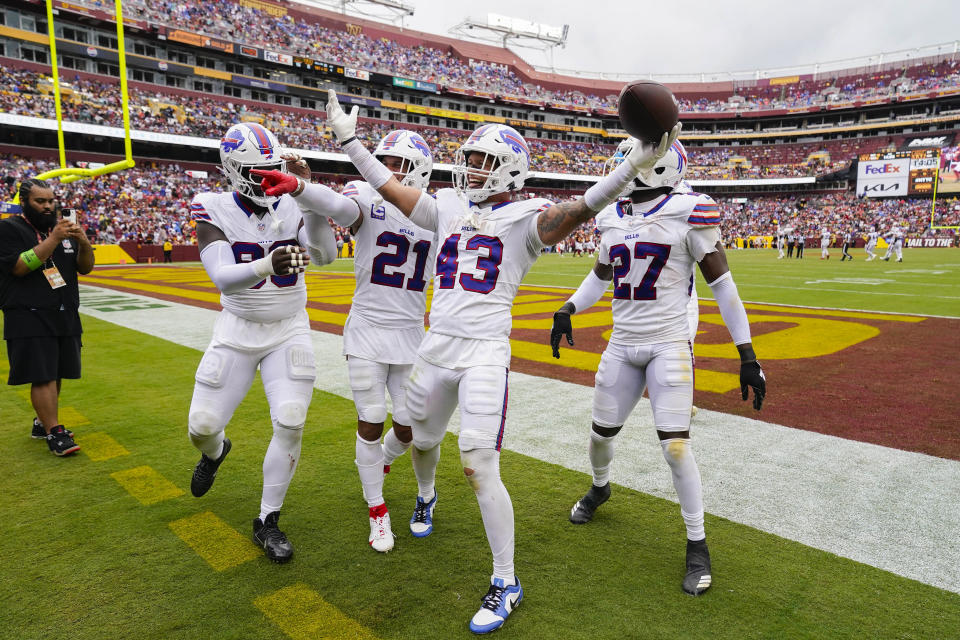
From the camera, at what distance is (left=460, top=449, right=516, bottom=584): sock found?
2.62m

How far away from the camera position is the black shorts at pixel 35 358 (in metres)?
4.39

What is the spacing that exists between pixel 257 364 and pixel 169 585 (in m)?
1.23

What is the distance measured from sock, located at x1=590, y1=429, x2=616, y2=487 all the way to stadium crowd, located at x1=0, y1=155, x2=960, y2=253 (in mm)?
16441

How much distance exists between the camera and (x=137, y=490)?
12.4 ft

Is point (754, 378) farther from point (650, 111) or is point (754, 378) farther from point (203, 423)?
point (203, 423)

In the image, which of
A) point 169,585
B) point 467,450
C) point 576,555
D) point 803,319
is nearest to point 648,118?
point 467,450

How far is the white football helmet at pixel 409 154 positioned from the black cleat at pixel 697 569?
8.11 feet

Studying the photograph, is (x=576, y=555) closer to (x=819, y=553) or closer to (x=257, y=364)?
(x=819, y=553)

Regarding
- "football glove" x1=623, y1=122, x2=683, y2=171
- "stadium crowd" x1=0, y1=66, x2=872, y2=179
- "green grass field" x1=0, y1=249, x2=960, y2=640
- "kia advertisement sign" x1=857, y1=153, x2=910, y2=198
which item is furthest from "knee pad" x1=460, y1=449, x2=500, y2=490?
"kia advertisement sign" x1=857, y1=153, x2=910, y2=198

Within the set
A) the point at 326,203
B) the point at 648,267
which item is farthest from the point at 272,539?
the point at 648,267

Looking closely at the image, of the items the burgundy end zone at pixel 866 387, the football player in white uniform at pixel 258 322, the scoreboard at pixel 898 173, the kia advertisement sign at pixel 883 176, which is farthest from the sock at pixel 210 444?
the kia advertisement sign at pixel 883 176

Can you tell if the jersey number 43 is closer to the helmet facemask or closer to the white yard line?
the helmet facemask

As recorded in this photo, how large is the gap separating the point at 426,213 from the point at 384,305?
0.75m

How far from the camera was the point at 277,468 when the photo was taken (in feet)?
10.5
